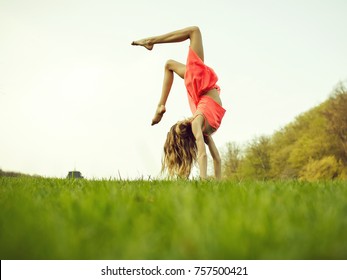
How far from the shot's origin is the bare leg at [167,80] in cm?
703

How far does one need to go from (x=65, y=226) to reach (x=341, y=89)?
122 ft

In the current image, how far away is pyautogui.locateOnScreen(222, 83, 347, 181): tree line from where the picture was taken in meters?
32.7

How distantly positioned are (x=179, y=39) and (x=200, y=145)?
86.0 inches

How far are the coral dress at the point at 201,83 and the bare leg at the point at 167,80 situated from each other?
0.72 feet

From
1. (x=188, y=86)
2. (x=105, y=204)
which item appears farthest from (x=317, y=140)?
(x=105, y=204)

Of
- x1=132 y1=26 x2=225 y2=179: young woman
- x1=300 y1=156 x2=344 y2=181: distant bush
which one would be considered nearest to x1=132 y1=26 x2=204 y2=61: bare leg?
x1=132 y1=26 x2=225 y2=179: young woman

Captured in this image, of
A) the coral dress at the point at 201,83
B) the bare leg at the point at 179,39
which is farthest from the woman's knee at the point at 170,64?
the bare leg at the point at 179,39

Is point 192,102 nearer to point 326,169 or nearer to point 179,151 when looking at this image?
point 179,151

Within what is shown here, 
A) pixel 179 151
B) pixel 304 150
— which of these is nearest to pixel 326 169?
pixel 304 150

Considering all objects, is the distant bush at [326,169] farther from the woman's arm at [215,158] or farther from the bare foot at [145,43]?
the bare foot at [145,43]

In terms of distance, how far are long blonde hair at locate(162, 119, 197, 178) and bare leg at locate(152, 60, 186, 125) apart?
381 millimetres

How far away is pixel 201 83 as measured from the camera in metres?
6.86

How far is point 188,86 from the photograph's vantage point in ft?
23.1
